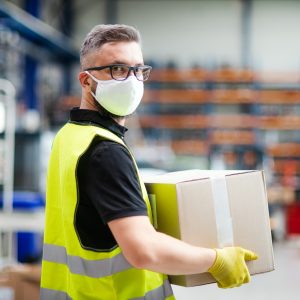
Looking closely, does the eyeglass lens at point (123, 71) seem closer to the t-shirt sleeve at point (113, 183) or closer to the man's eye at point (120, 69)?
the man's eye at point (120, 69)

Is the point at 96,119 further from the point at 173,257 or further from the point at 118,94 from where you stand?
the point at 173,257

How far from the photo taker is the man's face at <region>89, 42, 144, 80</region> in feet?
4.83

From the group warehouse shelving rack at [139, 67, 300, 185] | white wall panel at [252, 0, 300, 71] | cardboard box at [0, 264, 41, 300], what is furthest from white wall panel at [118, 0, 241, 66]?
cardboard box at [0, 264, 41, 300]

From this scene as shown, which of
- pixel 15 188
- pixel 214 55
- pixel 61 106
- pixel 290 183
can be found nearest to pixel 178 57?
pixel 214 55

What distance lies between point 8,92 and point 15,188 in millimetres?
1463

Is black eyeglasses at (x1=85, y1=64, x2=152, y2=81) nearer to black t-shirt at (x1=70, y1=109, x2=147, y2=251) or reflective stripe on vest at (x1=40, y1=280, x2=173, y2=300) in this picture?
black t-shirt at (x1=70, y1=109, x2=147, y2=251)

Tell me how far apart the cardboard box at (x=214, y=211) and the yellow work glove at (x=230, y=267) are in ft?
0.18

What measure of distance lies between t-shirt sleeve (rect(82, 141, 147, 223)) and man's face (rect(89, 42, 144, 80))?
0.24 m

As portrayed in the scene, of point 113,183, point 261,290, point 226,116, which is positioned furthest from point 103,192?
point 226,116

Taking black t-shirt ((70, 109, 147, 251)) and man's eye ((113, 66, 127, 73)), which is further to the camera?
man's eye ((113, 66, 127, 73))

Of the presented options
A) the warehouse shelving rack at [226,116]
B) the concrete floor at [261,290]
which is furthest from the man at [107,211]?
the warehouse shelving rack at [226,116]

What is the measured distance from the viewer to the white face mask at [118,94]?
153 cm

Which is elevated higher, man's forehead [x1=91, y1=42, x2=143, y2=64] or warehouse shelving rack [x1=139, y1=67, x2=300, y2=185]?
warehouse shelving rack [x1=139, y1=67, x2=300, y2=185]

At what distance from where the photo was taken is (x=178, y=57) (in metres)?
13.3
